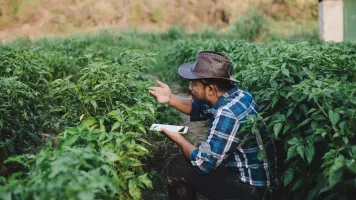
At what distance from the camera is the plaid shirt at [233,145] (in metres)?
Result: 2.82

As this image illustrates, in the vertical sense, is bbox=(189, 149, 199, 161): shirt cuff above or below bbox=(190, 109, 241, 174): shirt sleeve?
below

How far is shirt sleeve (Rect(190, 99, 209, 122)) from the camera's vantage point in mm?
3584

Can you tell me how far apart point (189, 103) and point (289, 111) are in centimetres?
95

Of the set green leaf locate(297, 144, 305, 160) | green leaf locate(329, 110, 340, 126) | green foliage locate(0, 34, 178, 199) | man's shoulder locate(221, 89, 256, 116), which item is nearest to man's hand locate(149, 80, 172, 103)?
green foliage locate(0, 34, 178, 199)

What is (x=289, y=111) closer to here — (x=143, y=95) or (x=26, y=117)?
(x=143, y=95)

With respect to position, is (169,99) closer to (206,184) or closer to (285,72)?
(206,184)

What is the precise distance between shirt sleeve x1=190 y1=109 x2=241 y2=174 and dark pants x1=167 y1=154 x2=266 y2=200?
24 cm

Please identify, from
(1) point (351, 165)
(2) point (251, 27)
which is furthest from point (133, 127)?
(2) point (251, 27)

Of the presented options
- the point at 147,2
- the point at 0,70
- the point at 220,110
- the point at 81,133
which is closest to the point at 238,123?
the point at 220,110

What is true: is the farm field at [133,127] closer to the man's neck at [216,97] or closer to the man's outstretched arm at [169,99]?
the man's outstretched arm at [169,99]

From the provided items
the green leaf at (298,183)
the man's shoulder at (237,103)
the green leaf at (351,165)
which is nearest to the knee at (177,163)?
the man's shoulder at (237,103)

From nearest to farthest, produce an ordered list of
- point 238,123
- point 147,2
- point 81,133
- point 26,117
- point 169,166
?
point 81,133 → point 238,123 → point 169,166 → point 26,117 → point 147,2

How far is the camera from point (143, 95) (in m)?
3.77

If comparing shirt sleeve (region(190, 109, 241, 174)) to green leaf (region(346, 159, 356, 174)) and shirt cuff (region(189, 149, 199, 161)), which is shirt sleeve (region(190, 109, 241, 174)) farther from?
green leaf (region(346, 159, 356, 174))
